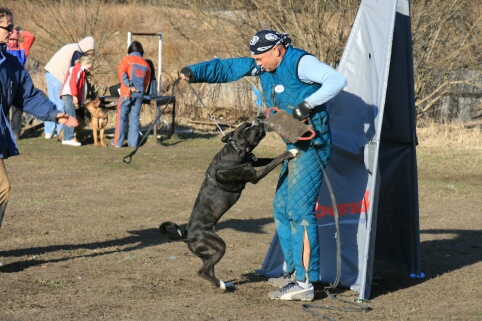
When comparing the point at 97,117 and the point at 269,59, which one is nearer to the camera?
the point at 269,59

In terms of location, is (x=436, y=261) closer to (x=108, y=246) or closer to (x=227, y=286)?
(x=227, y=286)

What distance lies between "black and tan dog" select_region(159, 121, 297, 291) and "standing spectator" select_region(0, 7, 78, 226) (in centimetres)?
130

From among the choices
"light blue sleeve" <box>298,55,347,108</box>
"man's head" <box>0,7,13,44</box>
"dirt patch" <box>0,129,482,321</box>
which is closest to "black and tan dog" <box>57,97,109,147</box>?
"dirt patch" <box>0,129,482,321</box>

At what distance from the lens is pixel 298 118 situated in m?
5.88

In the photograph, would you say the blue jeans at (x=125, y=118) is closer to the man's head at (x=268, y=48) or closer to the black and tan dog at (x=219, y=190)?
the black and tan dog at (x=219, y=190)

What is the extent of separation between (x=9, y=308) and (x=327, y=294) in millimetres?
2402

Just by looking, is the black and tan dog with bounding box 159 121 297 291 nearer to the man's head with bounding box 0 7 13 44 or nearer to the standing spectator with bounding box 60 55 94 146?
the man's head with bounding box 0 7 13 44

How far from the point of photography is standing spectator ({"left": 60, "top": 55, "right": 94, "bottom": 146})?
50.3ft

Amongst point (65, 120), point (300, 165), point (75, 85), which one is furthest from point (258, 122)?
point (75, 85)

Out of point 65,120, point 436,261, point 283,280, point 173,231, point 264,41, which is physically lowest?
point 436,261

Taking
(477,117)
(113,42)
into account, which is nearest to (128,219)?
(477,117)

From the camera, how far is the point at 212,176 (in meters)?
6.44

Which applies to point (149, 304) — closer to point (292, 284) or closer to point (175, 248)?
point (292, 284)

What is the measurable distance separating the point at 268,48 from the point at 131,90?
10.1 m
